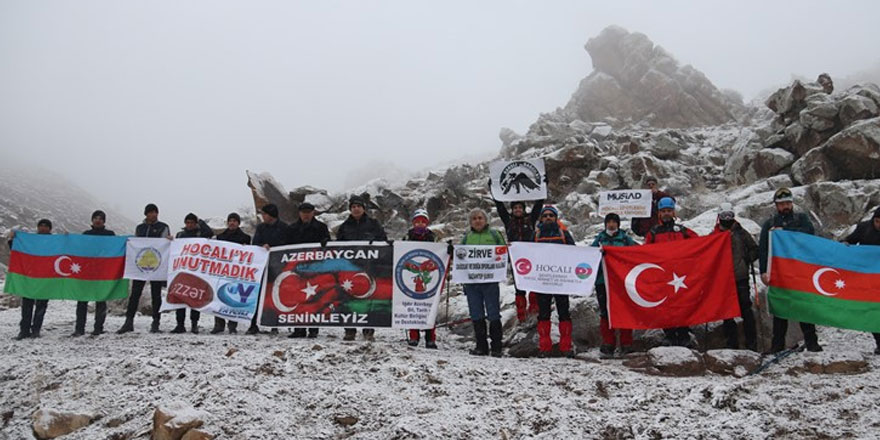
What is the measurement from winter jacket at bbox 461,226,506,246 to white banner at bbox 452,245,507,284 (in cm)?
8

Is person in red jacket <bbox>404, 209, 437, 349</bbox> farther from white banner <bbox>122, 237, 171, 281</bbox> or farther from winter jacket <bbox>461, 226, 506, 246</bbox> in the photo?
white banner <bbox>122, 237, 171, 281</bbox>

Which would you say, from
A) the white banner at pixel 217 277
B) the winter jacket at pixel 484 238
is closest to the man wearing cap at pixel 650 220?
the winter jacket at pixel 484 238

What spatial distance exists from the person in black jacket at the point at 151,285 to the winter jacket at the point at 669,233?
24.9 feet

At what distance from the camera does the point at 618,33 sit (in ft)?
201

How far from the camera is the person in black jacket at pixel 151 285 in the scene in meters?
8.17

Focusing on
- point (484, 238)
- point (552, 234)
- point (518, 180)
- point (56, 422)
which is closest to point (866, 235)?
point (552, 234)

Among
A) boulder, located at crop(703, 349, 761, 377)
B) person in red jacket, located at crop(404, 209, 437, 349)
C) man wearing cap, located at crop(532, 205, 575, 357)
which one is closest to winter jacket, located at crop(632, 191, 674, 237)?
man wearing cap, located at crop(532, 205, 575, 357)

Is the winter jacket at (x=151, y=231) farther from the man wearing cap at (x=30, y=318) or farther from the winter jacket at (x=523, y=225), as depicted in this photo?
the winter jacket at (x=523, y=225)

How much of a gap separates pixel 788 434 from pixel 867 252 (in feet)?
13.0

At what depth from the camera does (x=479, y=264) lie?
286 inches

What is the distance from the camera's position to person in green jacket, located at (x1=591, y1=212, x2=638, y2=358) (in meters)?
6.99

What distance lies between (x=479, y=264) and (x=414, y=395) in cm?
274

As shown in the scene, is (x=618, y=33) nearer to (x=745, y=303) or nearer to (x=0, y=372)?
(x=745, y=303)

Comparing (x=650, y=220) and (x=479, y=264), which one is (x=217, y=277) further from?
(x=650, y=220)
